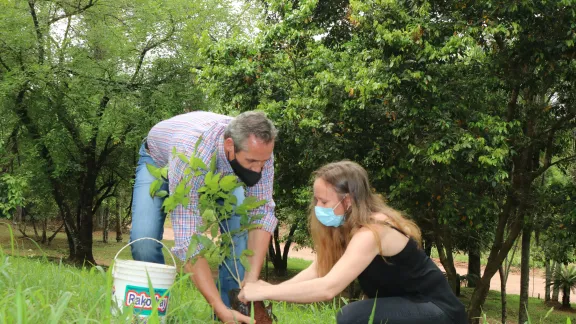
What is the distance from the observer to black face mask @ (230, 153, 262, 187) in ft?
10.9

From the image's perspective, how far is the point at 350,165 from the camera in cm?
317

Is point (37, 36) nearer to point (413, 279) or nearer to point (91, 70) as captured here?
point (91, 70)

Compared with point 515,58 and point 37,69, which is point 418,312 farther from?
point 37,69

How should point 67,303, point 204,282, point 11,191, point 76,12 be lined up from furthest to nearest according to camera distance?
1. point 76,12
2. point 11,191
3. point 204,282
4. point 67,303

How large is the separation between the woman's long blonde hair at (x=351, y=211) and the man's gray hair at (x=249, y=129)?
36 centimetres

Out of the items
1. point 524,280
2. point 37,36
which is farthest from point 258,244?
point 37,36

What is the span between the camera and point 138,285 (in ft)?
9.07

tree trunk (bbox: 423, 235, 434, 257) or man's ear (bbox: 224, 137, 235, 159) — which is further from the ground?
man's ear (bbox: 224, 137, 235, 159)

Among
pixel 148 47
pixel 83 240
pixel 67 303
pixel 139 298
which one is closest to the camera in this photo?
pixel 67 303

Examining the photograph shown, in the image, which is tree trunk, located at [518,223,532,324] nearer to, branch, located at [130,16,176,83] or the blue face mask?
branch, located at [130,16,176,83]

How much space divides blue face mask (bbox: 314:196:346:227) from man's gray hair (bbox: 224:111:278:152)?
18.6 inches

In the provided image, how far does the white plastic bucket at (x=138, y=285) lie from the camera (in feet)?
9.02

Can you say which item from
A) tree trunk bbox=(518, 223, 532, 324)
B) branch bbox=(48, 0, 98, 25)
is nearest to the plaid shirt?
tree trunk bbox=(518, 223, 532, 324)

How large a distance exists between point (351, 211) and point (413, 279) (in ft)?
1.68
